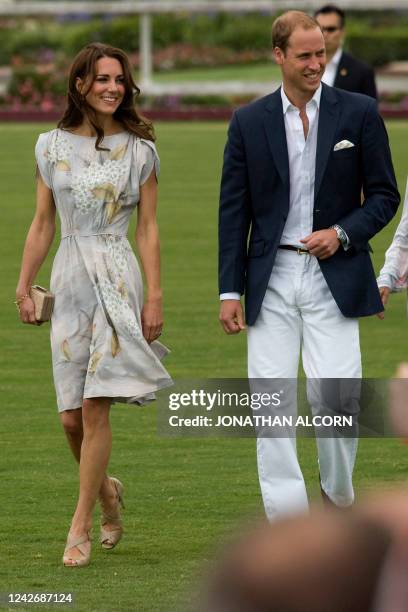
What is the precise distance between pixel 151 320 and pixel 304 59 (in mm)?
1118

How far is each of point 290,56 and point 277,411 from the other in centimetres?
128

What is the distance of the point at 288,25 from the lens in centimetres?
557

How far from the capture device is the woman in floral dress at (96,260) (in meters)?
5.63

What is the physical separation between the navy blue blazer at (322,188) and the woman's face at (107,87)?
0.44 meters

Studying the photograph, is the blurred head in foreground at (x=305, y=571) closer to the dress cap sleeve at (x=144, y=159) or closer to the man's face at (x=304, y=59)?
the man's face at (x=304, y=59)

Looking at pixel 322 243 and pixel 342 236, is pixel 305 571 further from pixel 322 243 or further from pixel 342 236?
pixel 342 236

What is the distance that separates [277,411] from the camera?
5684mm

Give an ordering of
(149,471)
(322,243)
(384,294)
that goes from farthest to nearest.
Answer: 1. (149,471)
2. (384,294)
3. (322,243)

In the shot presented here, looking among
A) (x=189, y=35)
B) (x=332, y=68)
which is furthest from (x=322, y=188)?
(x=189, y=35)

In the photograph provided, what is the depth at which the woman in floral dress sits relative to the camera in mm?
5633

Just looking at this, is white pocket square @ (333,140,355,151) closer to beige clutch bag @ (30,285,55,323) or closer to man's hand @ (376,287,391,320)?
man's hand @ (376,287,391,320)

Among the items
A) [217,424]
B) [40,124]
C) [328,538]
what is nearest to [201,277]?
[217,424]

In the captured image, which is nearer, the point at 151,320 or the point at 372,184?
the point at 372,184

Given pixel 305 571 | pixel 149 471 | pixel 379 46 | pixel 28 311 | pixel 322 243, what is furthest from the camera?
pixel 379 46
